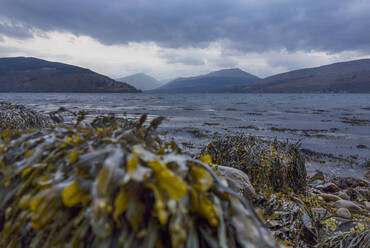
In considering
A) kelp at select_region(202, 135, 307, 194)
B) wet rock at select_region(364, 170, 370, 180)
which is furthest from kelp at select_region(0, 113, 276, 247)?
wet rock at select_region(364, 170, 370, 180)

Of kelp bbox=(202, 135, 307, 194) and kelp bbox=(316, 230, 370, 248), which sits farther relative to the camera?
kelp bbox=(202, 135, 307, 194)

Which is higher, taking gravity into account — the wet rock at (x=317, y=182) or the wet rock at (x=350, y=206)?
the wet rock at (x=350, y=206)

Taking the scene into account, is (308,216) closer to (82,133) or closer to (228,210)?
(228,210)

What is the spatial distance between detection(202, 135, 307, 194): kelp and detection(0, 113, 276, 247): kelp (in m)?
4.13

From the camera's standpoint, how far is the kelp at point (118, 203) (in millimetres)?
985

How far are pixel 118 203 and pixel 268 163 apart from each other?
515 centimetres

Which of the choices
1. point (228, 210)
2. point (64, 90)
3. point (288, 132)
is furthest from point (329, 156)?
point (64, 90)

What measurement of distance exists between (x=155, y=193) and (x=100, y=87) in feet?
491

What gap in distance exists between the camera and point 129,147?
1.29 metres

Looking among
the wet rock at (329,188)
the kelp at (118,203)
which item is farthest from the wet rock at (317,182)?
the kelp at (118,203)

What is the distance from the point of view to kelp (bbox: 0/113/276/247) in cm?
99

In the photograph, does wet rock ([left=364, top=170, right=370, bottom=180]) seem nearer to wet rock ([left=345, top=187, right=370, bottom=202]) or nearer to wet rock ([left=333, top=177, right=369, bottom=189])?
wet rock ([left=333, top=177, right=369, bottom=189])

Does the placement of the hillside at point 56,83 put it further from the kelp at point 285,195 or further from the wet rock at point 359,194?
the wet rock at point 359,194

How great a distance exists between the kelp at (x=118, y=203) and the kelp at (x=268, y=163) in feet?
13.5
